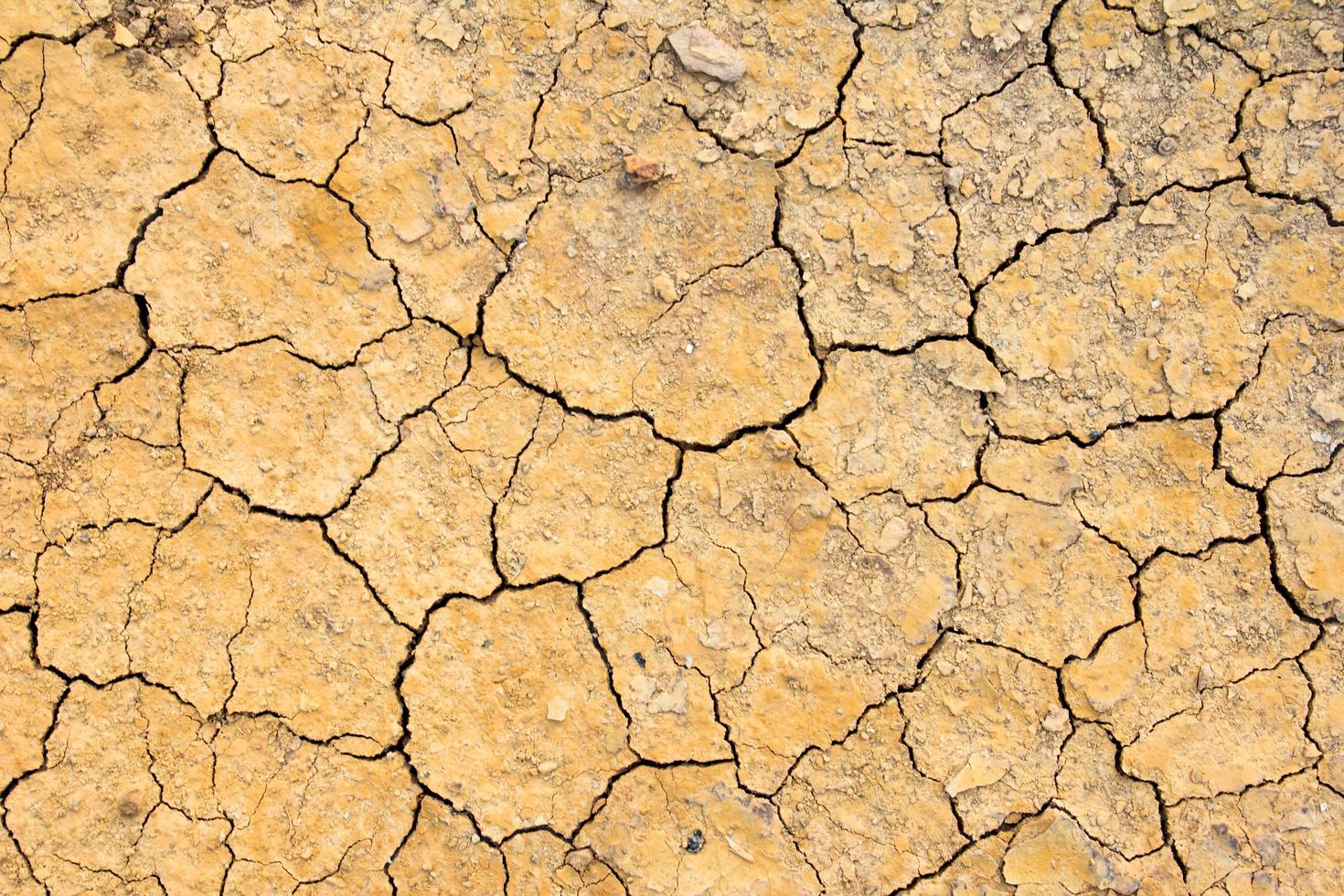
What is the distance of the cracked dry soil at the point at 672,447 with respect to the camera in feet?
8.21

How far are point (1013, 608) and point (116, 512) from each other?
8.01 ft

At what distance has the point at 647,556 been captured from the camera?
8.45 feet

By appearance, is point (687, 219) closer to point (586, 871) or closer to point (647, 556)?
point (647, 556)

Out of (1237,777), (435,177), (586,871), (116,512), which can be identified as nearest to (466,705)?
(586,871)

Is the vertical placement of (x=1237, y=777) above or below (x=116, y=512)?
above

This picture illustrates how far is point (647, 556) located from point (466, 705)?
628 mm

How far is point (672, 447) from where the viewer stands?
2.60m

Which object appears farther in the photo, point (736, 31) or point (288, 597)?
point (736, 31)

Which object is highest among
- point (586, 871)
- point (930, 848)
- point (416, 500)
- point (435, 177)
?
point (435, 177)

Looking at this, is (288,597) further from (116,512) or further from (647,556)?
(647,556)

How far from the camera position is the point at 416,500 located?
2572mm

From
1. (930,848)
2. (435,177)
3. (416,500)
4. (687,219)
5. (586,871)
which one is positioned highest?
(687,219)

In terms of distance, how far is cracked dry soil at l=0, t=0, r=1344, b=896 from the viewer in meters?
2.50

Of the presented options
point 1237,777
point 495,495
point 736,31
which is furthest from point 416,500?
point 1237,777
